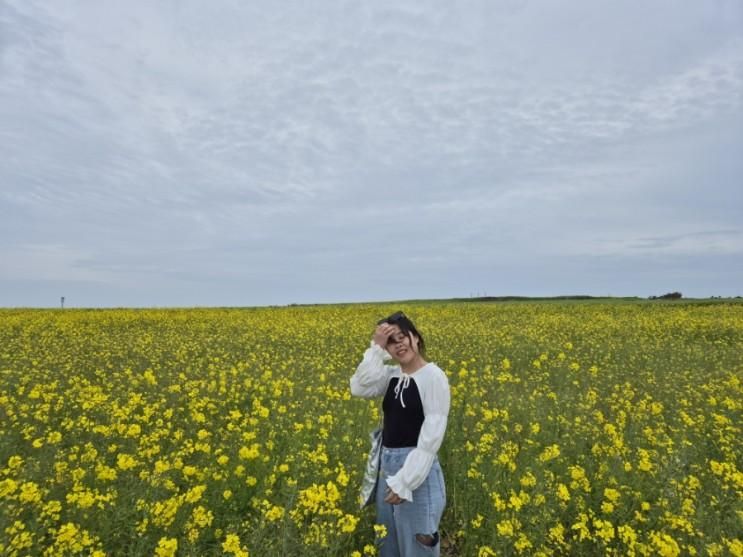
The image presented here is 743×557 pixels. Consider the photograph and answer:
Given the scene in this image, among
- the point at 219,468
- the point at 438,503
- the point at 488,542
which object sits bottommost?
the point at 488,542

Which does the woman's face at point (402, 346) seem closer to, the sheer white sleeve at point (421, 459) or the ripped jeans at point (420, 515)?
the sheer white sleeve at point (421, 459)

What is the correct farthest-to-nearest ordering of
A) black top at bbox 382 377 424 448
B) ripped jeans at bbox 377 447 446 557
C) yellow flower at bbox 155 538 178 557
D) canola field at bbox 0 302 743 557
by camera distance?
canola field at bbox 0 302 743 557
black top at bbox 382 377 424 448
ripped jeans at bbox 377 447 446 557
yellow flower at bbox 155 538 178 557

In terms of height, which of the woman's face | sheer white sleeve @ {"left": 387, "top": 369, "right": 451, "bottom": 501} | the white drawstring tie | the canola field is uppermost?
the woman's face

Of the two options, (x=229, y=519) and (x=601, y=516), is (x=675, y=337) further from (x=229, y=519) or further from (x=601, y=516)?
(x=229, y=519)

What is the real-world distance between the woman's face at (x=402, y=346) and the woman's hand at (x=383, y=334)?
27mm

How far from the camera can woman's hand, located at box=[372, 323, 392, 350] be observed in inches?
124

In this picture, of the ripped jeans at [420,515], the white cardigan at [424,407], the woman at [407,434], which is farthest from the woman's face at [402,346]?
the ripped jeans at [420,515]

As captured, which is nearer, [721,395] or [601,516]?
[601,516]

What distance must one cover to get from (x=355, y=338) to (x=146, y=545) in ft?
39.7

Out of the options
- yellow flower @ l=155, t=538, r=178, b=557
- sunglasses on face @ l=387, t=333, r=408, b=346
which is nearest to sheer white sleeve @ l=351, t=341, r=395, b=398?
sunglasses on face @ l=387, t=333, r=408, b=346

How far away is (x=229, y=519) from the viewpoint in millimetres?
3939

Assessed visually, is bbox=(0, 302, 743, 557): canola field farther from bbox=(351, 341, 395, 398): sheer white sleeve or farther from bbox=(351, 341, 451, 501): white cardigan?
bbox=(351, 341, 395, 398): sheer white sleeve

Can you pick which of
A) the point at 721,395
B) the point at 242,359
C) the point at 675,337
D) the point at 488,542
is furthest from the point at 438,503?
the point at 675,337

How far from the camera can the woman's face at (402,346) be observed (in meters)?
3.13
